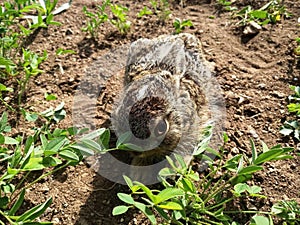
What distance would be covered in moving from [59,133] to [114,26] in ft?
5.23

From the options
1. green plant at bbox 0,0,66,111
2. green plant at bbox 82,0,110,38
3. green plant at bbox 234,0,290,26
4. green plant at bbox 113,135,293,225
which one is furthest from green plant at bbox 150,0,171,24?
green plant at bbox 113,135,293,225

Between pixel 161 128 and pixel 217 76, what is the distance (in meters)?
1.09

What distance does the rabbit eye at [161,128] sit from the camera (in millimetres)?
2049

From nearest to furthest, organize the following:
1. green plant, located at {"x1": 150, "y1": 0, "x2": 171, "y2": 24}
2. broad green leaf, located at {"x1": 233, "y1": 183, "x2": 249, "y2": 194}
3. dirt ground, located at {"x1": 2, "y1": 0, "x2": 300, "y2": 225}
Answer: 1. broad green leaf, located at {"x1": 233, "y1": 183, "x2": 249, "y2": 194}
2. dirt ground, located at {"x1": 2, "y1": 0, "x2": 300, "y2": 225}
3. green plant, located at {"x1": 150, "y1": 0, "x2": 171, "y2": 24}

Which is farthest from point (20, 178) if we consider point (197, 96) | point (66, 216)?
point (197, 96)

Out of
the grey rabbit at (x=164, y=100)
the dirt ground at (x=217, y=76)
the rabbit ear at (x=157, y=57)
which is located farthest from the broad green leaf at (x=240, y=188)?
the rabbit ear at (x=157, y=57)

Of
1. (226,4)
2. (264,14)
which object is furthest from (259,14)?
(226,4)

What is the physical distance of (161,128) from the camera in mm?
2070

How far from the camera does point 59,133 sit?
2.08 m

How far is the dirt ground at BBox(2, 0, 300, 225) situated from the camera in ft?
7.17

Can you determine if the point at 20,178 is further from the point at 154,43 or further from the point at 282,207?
the point at 282,207

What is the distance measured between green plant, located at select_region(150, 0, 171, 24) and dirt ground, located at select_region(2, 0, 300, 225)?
0.06m

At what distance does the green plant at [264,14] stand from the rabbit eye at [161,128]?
5.42 ft

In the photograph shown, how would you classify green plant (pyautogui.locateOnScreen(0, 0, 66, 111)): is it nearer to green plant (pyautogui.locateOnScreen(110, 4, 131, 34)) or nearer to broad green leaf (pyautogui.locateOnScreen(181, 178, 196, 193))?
green plant (pyautogui.locateOnScreen(110, 4, 131, 34))
